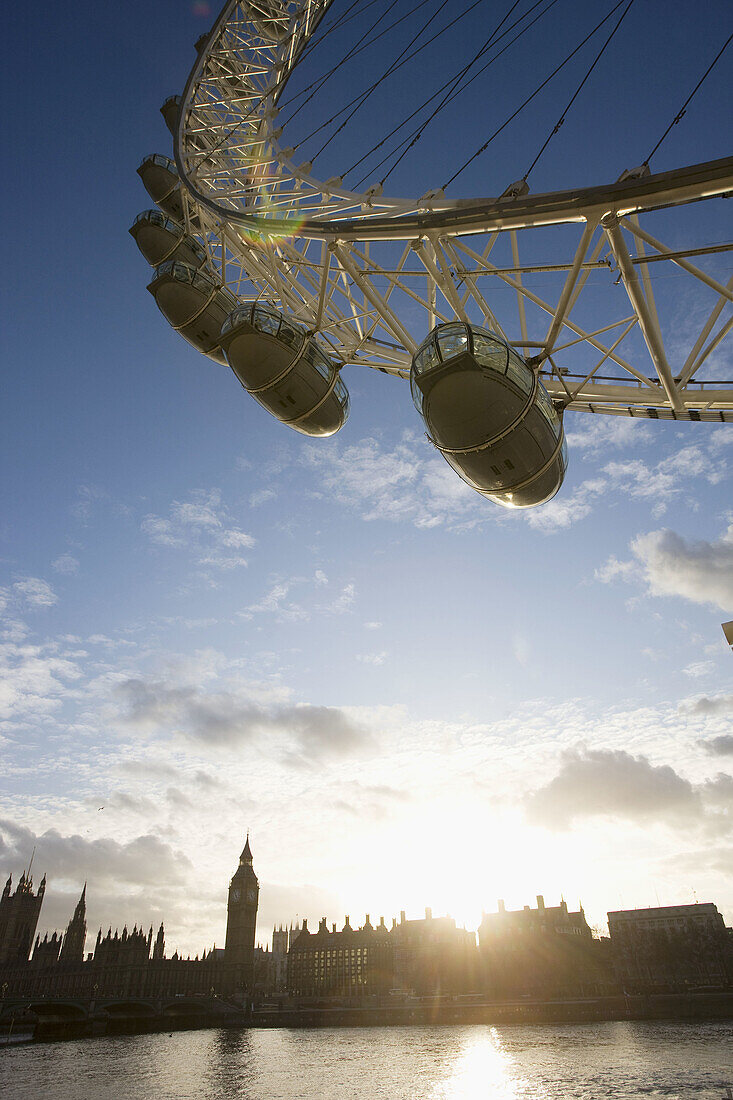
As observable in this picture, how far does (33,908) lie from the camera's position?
109250 millimetres

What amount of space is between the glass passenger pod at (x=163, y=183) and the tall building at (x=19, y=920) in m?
116

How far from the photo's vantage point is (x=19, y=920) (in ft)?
349

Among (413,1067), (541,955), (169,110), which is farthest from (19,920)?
(169,110)

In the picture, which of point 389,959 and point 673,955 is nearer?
point 673,955

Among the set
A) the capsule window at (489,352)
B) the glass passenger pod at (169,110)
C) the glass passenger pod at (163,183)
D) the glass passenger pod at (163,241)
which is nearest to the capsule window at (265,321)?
the capsule window at (489,352)

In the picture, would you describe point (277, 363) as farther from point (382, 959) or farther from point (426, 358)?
point (382, 959)

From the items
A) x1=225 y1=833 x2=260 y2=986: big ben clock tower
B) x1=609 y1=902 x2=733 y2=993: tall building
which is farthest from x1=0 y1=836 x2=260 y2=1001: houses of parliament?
x1=609 y1=902 x2=733 y2=993: tall building

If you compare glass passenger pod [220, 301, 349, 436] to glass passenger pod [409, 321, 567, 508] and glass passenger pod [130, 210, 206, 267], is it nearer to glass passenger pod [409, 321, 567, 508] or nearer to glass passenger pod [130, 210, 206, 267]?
glass passenger pod [409, 321, 567, 508]

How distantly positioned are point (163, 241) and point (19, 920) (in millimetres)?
119583

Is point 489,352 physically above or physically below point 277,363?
below

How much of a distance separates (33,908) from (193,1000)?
48716 mm

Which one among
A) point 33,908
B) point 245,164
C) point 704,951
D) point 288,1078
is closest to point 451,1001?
point 704,951

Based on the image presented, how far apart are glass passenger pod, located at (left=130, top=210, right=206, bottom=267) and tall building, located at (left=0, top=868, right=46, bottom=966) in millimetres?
116424

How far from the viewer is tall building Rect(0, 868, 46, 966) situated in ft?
338
